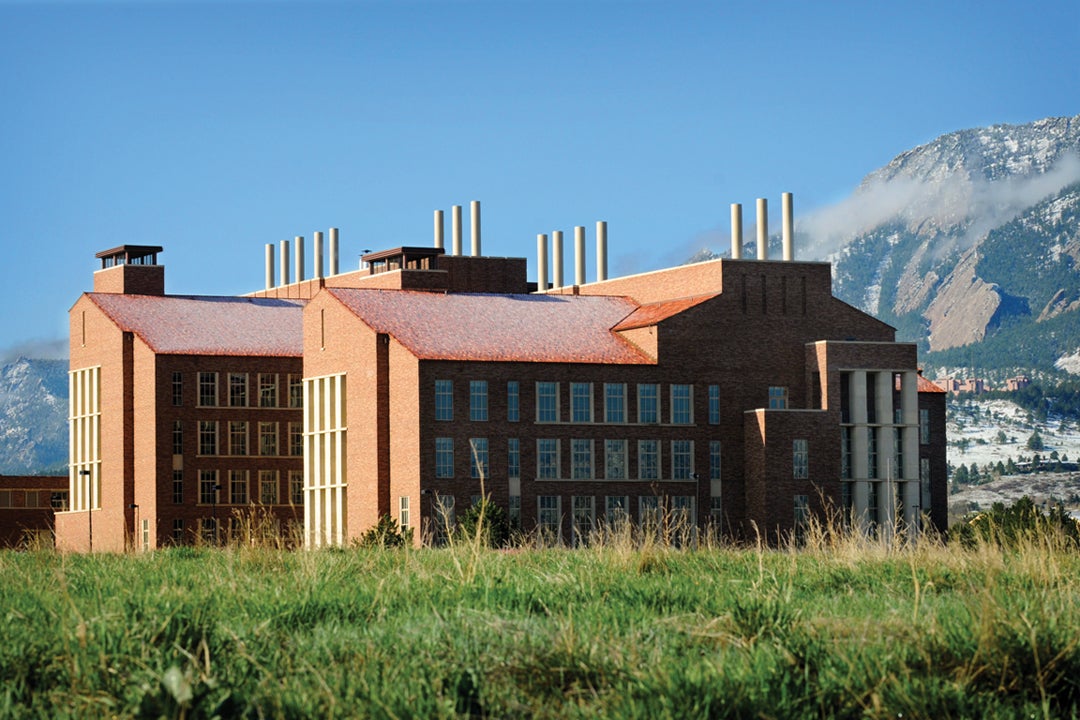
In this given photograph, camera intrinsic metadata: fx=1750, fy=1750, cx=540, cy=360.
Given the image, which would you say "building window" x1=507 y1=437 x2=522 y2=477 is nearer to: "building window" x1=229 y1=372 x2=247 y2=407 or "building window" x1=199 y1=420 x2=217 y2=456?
"building window" x1=229 y1=372 x2=247 y2=407

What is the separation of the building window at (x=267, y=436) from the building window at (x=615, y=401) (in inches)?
729

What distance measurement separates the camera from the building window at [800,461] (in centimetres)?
6838

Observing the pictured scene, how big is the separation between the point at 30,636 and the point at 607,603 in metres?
5.16

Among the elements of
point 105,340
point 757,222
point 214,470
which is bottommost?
point 214,470

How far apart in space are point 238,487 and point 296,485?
268cm

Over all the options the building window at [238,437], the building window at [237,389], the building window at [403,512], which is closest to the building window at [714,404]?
the building window at [403,512]

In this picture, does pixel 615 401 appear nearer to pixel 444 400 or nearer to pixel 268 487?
pixel 444 400

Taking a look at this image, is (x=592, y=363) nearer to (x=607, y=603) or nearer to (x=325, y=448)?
(x=325, y=448)

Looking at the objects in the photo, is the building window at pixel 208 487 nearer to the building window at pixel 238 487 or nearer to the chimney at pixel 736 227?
the building window at pixel 238 487

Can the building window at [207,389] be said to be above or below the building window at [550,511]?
above

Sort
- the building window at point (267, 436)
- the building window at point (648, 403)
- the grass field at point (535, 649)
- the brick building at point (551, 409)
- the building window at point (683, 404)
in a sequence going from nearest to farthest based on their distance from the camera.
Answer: the grass field at point (535, 649) < the brick building at point (551, 409) < the building window at point (648, 403) < the building window at point (683, 404) < the building window at point (267, 436)

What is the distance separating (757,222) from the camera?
80.2 meters

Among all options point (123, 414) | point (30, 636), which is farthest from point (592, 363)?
point (30, 636)

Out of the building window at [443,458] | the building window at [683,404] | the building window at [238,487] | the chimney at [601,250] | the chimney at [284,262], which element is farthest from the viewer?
the chimney at [284,262]
